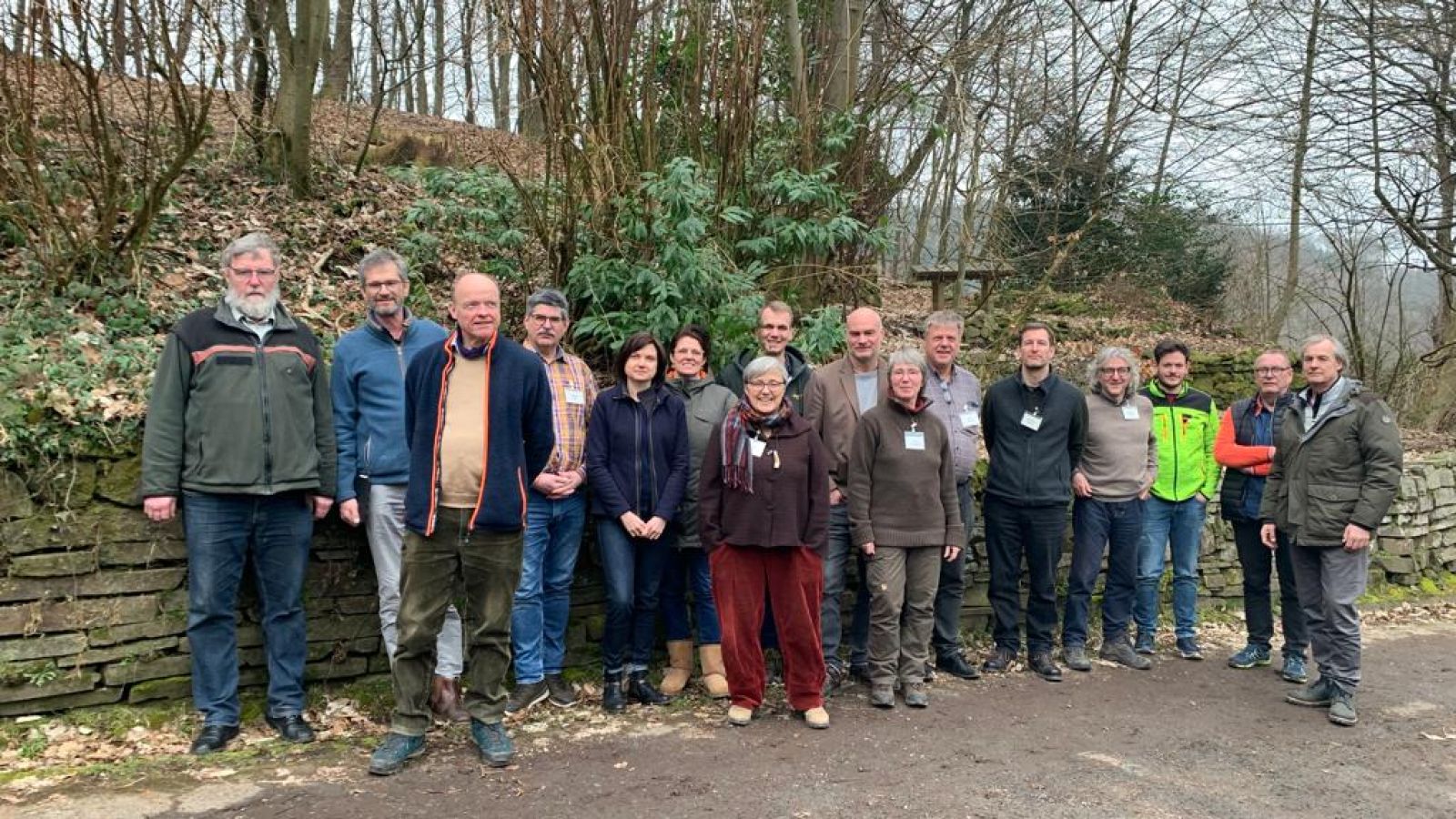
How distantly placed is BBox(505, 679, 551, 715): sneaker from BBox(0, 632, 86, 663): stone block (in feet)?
6.14

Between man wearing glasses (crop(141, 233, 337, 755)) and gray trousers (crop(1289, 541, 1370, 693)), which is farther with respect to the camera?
gray trousers (crop(1289, 541, 1370, 693))

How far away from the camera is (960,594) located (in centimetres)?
549

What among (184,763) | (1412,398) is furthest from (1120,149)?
(184,763)

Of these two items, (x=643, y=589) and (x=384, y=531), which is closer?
(x=384, y=531)

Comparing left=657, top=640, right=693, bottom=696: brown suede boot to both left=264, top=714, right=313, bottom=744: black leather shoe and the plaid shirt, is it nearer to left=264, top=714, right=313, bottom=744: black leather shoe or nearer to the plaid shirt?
the plaid shirt

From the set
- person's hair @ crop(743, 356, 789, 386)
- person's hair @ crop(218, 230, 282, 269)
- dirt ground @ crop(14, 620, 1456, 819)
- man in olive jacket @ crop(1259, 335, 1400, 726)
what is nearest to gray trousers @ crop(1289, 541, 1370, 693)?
man in olive jacket @ crop(1259, 335, 1400, 726)

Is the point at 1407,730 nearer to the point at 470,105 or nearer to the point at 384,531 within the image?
the point at 384,531

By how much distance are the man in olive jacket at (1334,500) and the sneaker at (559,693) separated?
3.96 metres

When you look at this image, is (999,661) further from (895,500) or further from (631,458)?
(631,458)

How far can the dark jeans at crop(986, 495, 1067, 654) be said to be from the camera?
219 inches

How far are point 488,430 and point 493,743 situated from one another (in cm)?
133

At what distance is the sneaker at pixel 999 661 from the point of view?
564cm

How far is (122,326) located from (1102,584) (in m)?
6.58

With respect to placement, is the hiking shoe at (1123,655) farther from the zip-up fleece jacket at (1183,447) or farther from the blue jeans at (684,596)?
the blue jeans at (684,596)
